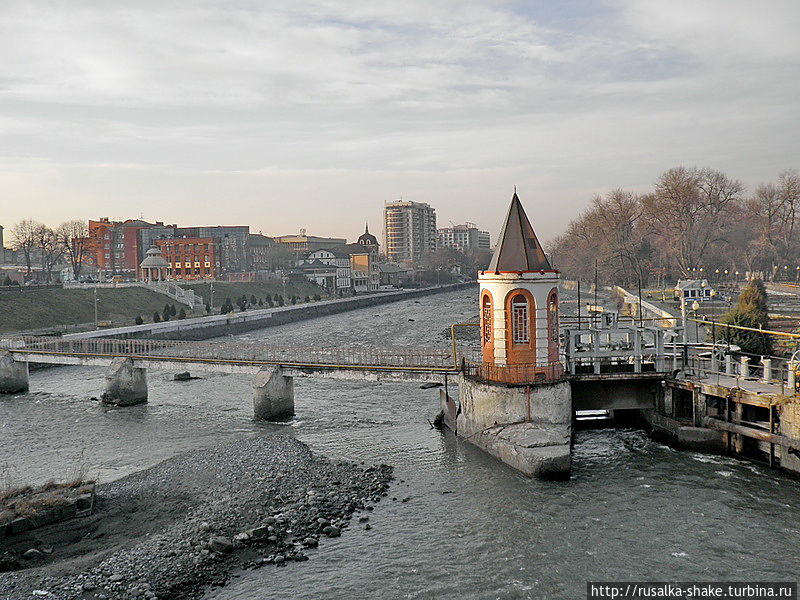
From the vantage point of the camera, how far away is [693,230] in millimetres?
92500

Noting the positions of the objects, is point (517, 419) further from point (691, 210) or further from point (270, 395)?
point (691, 210)

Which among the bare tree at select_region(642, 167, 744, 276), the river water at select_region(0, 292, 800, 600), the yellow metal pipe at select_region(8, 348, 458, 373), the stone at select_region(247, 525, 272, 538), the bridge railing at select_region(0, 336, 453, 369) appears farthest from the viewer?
the bare tree at select_region(642, 167, 744, 276)

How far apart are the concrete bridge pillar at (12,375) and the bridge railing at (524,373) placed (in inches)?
1155

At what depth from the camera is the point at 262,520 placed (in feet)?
63.1

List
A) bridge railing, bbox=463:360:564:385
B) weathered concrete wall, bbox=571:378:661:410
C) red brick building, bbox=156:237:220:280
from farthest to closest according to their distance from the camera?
red brick building, bbox=156:237:220:280 < weathered concrete wall, bbox=571:378:661:410 < bridge railing, bbox=463:360:564:385

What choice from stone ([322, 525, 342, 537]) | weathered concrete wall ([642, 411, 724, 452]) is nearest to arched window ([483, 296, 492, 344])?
weathered concrete wall ([642, 411, 724, 452])

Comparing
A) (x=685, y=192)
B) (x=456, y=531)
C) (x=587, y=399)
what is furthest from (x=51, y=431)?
(x=685, y=192)

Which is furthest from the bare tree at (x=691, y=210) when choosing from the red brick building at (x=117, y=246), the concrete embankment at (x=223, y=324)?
the red brick building at (x=117, y=246)

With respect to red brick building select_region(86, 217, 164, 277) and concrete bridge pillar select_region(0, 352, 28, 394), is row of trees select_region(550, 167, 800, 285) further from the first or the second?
red brick building select_region(86, 217, 164, 277)

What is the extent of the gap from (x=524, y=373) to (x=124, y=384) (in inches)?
846

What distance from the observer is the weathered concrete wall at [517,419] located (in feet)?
76.2

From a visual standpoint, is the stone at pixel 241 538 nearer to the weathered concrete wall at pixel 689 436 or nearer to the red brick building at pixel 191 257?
the weathered concrete wall at pixel 689 436

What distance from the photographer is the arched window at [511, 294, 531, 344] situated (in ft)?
84.6

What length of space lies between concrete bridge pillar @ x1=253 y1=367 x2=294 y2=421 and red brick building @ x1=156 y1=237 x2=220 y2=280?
10880 centimetres
